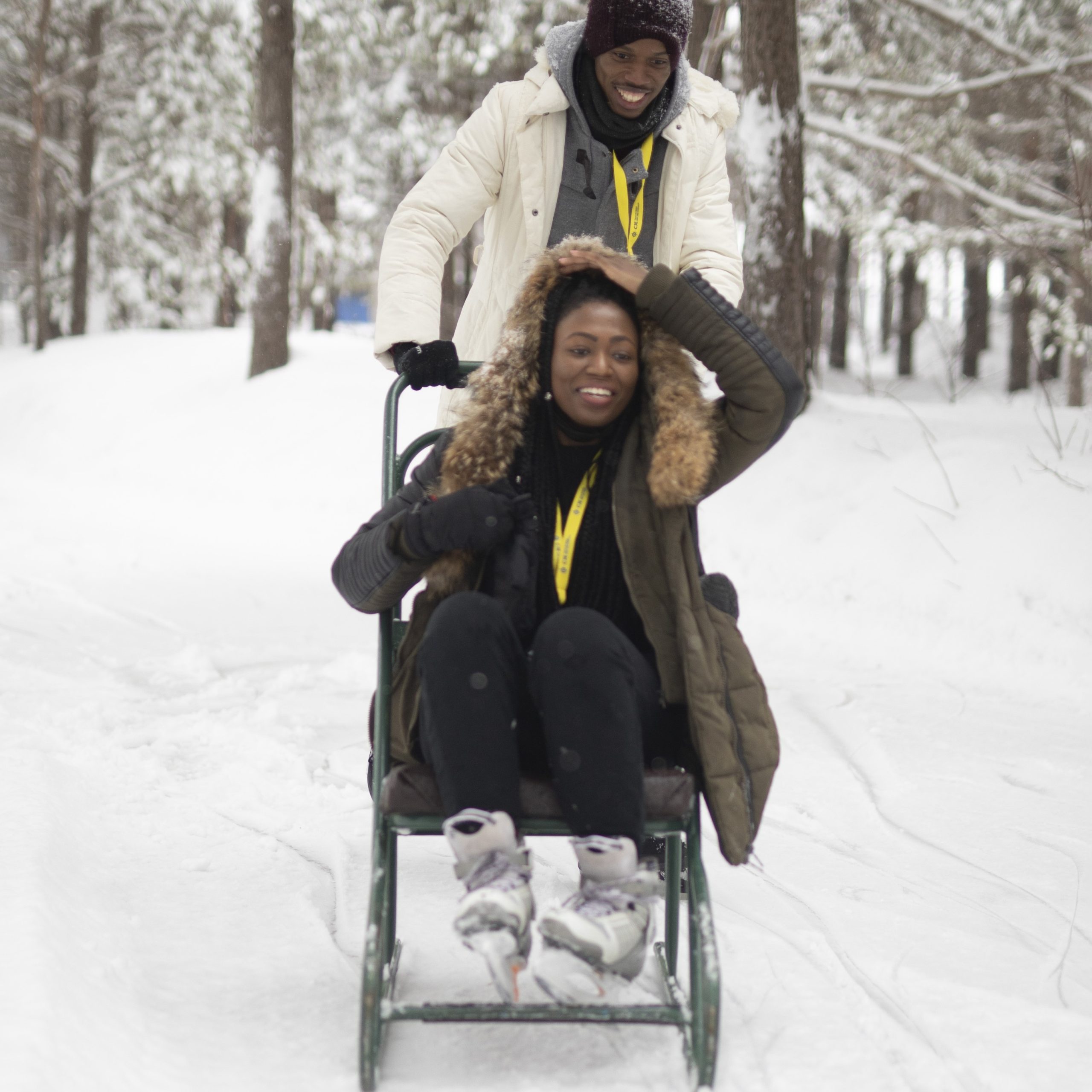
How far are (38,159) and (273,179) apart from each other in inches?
303

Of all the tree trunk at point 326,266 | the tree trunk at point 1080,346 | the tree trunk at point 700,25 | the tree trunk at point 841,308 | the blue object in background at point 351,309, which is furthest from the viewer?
the blue object in background at point 351,309

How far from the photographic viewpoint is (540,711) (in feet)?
7.63

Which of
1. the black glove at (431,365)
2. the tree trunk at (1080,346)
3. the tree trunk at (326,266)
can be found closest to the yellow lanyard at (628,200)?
the black glove at (431,365)

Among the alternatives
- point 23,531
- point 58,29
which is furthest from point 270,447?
point 58,29

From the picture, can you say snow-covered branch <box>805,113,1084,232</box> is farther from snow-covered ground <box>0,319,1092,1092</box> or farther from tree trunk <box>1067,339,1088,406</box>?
tree trunk <box>1067,339,1088,406</box>

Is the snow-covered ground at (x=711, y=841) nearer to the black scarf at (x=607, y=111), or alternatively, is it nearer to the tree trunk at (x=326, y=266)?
the black scarf at (x=607, y=111)

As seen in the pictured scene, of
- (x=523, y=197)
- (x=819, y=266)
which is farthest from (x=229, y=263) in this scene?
(x=523, y=197)

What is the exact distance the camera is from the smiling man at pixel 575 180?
3029mm

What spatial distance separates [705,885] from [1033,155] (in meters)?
17.2

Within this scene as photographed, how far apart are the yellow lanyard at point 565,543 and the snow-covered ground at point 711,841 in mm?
875

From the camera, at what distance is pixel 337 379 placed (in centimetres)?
1333

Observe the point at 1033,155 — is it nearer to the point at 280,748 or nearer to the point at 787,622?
the point at 787,622

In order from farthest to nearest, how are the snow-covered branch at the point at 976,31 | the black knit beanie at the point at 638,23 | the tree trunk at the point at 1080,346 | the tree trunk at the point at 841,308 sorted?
the tree trunk at the point at 841,308 → the snow-covered branch at the point at 976,31 → the tree trunk at the point at 1080,346 → the black knit beanie at the point at 638,23

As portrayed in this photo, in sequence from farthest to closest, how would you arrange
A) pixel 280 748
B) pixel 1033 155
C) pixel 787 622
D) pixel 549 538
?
pixel 1033 155 → pixel 787 622 → pixel 280 748 → pixel 549 538
